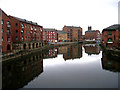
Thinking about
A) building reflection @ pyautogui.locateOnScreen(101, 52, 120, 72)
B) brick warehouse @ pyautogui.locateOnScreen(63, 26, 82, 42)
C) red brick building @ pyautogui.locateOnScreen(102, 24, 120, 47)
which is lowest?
building reflection @ pyautogui.locateOnScreen(101, 52, 120, 72)

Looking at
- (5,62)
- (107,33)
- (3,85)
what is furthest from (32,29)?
(3,85)

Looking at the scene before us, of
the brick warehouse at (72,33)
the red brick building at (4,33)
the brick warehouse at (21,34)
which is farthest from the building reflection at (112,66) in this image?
the brick warehouse at (72,33)

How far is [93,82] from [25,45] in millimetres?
43108

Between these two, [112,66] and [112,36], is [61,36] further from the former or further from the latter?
[112,66]

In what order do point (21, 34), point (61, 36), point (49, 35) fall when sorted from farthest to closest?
1. point (61, 36)
2. point (49, 35)
3. point (21, 34)

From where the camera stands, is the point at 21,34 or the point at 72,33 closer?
the point at 21,34

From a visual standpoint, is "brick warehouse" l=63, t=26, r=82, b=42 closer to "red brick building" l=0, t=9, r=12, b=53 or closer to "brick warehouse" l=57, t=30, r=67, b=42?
"brick warehouse" l=57, t=30, r=67, b=42

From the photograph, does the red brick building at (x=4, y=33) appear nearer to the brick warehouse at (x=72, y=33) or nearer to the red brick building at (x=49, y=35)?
the red brick building at (x=49, y=35)

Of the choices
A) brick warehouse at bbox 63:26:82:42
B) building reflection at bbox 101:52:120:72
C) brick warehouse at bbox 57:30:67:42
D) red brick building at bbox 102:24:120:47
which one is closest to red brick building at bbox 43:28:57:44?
brick warehouse at bbox 57:30:67:42

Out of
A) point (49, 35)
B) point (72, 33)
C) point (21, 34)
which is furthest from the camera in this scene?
point (72, 33)

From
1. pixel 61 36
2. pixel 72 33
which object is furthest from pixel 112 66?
pixel 72 33

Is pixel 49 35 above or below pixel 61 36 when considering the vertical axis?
above

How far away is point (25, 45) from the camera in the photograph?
5106 cm

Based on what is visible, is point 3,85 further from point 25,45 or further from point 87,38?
point 87,38
